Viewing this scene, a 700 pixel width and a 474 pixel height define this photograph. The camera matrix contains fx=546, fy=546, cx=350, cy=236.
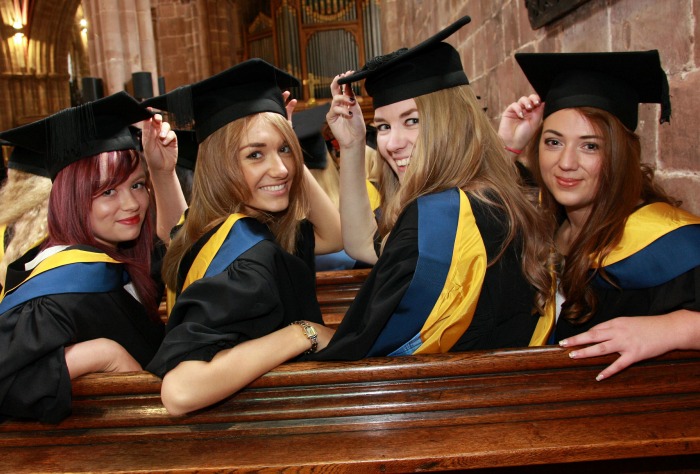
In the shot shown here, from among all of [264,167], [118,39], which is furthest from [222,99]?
[118,39]

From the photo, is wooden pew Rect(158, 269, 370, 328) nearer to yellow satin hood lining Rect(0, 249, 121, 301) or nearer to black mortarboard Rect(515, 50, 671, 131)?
yellow satin hood lining Rect(0, 249, 121, 301)

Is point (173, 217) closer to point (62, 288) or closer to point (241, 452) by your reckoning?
point (62, 288)

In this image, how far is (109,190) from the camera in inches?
83.6

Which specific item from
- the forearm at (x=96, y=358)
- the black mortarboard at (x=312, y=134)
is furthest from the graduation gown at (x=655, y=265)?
the black mortarboard at (x=312, y=134)

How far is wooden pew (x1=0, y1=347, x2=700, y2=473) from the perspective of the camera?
1358 mm

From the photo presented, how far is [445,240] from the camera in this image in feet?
5.15

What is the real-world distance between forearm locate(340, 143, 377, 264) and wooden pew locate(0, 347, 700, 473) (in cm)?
105

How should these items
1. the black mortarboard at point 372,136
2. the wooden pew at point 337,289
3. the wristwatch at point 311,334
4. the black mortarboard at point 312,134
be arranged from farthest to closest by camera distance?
the black mortarboard at point 372,136
the black mortarboard at point 312,134
the wooden pew at point 337,289
the wristwatch at point 311,334

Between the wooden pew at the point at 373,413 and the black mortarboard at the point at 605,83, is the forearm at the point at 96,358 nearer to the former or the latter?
the wooden pew at the point at 373,413

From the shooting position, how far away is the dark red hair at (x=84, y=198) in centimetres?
203

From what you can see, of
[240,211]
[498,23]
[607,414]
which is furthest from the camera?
[498,23]

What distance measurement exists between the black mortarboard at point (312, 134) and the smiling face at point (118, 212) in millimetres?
1528

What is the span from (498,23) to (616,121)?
3224 millimetres

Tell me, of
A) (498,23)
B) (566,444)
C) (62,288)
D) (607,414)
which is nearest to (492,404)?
(566,444)
